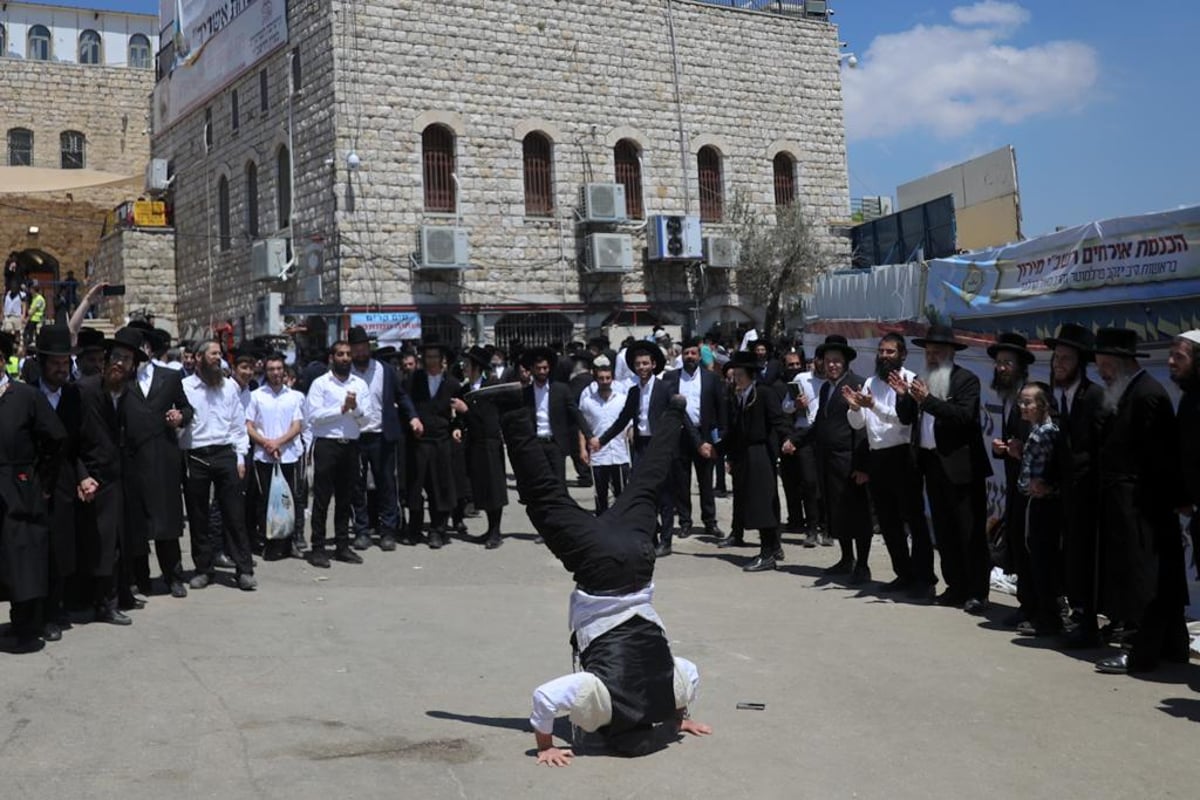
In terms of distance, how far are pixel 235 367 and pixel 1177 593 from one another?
764cm

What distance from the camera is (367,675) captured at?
635 centimetres

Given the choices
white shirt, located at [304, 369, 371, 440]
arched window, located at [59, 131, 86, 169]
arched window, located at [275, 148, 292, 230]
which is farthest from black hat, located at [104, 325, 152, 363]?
arched window, located at [59, 131, 86, 169]

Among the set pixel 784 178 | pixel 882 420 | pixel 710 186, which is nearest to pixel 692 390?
pixel 882 420

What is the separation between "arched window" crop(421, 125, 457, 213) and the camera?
76.4ft

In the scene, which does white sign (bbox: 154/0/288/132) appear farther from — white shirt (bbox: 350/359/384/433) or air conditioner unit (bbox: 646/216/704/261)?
white shirt (bbox: 350/359/384/433)

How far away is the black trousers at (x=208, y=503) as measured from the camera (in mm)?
8891

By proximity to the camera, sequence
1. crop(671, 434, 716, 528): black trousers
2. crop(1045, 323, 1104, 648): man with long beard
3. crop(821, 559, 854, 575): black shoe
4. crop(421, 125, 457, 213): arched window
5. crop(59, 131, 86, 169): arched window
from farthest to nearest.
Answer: crop(59, 131, 86, 169): arched window
crop(421, 125, 457, 213): arched window
crop(671, 434, 716, 528): black trousers
crop(821, 559, 854, 575): black shoe
crop(1045, 323, 1104, 648): man with long beard

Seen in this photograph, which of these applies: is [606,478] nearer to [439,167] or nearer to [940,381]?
[940,381]

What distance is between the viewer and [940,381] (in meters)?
8.11

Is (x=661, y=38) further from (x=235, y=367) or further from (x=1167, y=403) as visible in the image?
(x=1167, y=403)

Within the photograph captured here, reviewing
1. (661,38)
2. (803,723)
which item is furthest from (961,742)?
(661,38)

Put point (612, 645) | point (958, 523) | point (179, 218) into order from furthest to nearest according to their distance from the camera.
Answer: point (179, 218), point (958, 523), point (612, 645)

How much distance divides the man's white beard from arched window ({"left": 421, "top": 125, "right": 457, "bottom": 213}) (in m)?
16.5

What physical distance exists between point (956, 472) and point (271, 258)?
18.6m
